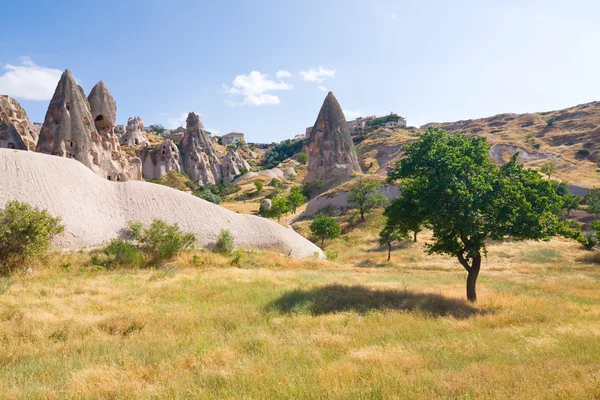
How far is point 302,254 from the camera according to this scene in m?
28.2

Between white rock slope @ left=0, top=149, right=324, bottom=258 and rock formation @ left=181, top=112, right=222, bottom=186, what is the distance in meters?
64.4

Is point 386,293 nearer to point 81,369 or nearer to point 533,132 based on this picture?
point 81,369

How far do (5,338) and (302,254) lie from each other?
70.1ft

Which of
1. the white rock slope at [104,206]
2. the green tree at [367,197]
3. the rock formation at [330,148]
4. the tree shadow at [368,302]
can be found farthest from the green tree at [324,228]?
the rock formation at [330,148]

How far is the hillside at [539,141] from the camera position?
72.6 meters

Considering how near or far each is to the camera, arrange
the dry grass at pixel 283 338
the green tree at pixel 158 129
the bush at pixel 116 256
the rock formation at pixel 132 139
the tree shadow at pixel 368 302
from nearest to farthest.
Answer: the dry grass at pixel 283 338 → the tree shadow at pixel 368 302 → the bush at pixel 116 256 → the rock formation at pixel 132 139 → the green tree at pixel 158 129

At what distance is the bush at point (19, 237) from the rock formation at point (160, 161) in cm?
6839

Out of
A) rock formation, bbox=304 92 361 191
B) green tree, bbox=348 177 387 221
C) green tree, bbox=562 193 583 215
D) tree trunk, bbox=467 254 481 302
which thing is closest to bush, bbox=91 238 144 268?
tree trunk, bbox=467 254 481 302

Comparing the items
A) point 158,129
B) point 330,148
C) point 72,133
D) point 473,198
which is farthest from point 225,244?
point 158,129

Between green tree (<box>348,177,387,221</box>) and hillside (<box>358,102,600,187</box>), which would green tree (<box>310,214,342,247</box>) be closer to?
green tree (<box>348,177,387,221</box>)

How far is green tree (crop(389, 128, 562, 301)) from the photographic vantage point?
1294 centimetres

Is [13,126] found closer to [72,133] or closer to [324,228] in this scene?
[72,133]

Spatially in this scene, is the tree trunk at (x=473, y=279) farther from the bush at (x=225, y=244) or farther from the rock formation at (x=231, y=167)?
the rock formation at (x=231, y=167)

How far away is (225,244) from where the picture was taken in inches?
963
